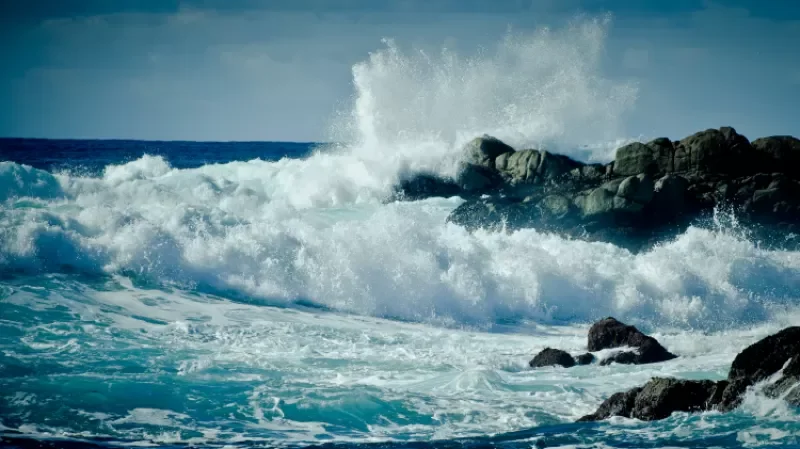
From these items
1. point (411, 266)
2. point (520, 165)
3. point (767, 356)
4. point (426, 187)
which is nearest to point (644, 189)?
point (520, 165)

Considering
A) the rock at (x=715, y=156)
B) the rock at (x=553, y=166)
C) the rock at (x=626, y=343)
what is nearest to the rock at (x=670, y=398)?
the rock at (x=626, y=343)

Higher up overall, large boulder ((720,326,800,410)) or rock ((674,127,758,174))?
rock ((674,127,758,174))

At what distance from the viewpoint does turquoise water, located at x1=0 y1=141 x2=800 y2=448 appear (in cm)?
917

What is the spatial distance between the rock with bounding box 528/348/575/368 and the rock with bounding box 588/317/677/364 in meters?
0.52

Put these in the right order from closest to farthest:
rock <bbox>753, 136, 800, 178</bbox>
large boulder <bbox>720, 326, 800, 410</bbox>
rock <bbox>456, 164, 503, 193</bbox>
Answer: large boulder <bbox>720, 326, 800, 410</bbox> < rock <bbox>753, 136, 800, 178</bbox> < rock <bbox>456, 164, 503, 193</bbox>

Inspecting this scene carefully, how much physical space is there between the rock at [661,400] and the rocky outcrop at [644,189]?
1325cm

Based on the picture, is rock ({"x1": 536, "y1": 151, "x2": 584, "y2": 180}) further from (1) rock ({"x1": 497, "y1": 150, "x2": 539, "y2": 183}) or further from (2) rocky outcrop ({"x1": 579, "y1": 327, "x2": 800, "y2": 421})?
(2) rocky outcrop ({"x1": 579, "y1": 327, "x2": 800, "y2": 421})

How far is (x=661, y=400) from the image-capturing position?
9.12m

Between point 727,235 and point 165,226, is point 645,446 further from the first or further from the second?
point 727,235

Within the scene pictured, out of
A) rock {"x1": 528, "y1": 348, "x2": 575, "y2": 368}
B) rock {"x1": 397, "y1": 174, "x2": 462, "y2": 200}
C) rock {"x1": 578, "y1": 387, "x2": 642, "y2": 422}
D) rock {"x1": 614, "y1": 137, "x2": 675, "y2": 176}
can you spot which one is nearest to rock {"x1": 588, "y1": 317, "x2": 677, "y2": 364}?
rock {"x1": 528, "y1": 348, "x2": 575, "y2": 368}

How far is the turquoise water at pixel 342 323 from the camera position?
9172 millimetres

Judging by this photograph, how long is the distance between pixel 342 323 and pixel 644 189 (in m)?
11.5

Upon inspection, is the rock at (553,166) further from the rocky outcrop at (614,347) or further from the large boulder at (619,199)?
the rocky outcrop at (614,347)

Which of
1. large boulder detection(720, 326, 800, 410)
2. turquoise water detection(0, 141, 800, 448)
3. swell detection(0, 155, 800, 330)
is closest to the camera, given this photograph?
large boulder detection(720, 326, 800, 410)
